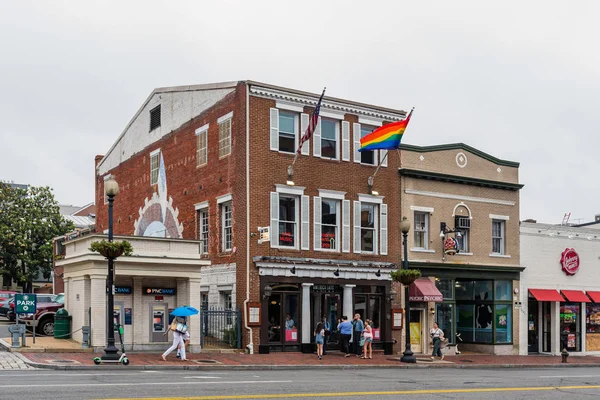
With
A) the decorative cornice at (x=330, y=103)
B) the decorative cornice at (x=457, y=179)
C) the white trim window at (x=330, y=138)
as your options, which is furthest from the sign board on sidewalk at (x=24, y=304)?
the decorative cornice at (x=457, y=179)

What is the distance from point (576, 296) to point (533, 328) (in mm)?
2776

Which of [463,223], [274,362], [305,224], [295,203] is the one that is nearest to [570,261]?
[463,223]

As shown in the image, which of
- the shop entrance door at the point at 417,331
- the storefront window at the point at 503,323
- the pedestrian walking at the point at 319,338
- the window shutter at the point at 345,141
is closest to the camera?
the pedestrian walking at the point at 319,338

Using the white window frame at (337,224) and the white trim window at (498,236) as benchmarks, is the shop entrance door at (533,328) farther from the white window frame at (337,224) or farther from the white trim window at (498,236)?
the white window frame at (337,224)

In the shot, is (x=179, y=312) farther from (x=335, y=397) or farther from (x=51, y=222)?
(x=51, y=222)

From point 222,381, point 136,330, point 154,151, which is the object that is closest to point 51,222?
point 154,151

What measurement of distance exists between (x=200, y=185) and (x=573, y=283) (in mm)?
20313

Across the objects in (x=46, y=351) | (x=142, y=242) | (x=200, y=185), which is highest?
(x=200, y=185)

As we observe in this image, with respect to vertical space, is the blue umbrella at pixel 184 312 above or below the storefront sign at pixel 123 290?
below

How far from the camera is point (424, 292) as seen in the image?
121ft

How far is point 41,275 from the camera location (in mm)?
77062

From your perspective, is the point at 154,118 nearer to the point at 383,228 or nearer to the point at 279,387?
the point at 383,228

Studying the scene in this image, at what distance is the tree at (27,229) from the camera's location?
63.9 meters

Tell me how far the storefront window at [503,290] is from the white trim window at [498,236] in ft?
4.91
